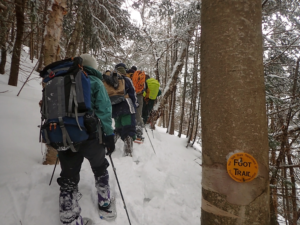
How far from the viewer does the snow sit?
87.6 inches

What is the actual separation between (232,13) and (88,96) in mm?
1619

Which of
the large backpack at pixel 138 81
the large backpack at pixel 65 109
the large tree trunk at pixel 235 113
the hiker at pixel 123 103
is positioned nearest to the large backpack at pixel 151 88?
the large backpack at pixel 138 81

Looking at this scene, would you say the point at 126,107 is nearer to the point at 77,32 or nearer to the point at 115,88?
the point at 115,88

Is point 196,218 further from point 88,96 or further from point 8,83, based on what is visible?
point 8,83

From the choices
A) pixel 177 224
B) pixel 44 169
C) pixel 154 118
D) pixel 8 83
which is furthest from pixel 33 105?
pixel 177 224

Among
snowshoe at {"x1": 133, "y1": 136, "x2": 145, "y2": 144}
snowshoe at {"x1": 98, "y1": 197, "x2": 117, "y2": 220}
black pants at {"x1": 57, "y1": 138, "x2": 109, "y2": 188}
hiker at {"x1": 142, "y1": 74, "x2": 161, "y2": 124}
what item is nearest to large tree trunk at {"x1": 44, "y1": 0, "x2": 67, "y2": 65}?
black pants at {"x1": 57, "y1": 138, "x2": 109, "y2": 188}

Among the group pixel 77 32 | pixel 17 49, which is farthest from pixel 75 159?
pixel 77 32

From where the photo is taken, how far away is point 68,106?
1.87 m

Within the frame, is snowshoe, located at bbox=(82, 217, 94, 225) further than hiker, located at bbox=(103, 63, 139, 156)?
No

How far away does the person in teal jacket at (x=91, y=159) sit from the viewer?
79.4 inches

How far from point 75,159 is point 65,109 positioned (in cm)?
67

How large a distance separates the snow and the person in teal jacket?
0.27 m

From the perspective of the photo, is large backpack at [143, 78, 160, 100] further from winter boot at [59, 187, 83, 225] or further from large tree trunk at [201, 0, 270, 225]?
large tree trunk at [201, 0, 270, 225]

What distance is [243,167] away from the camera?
0.85 meters
